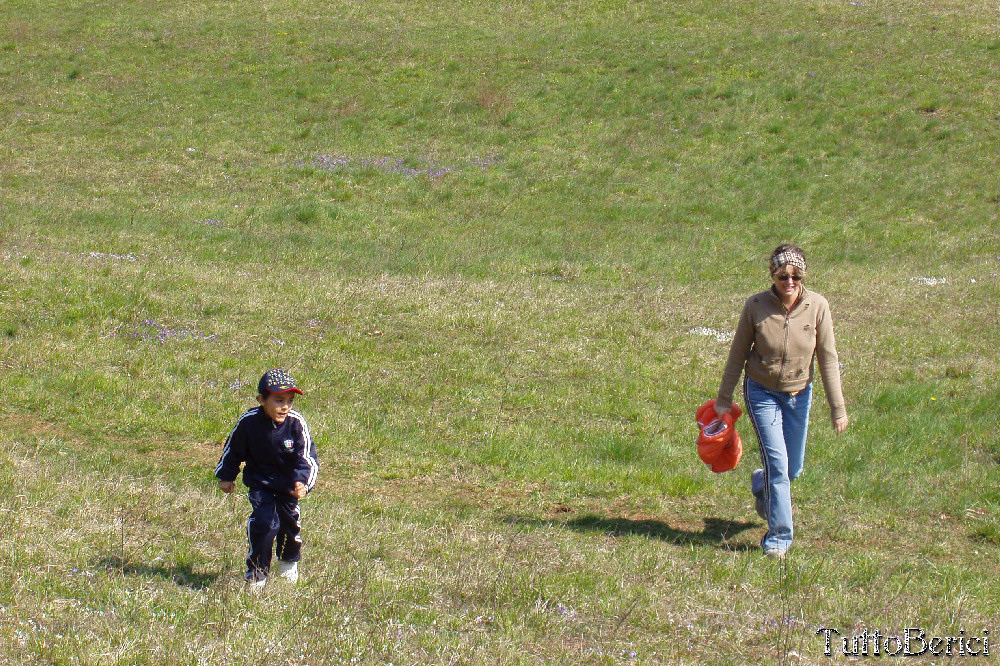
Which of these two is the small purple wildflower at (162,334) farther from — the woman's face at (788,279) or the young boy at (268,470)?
the woman's face at (788,279)

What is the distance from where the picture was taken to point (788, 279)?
19.2 feet

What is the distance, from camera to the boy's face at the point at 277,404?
478 centimetres

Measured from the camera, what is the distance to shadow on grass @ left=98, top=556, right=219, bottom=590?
4.96 meters

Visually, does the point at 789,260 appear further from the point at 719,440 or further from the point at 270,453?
the point at 270,453

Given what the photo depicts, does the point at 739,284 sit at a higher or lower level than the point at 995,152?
lower

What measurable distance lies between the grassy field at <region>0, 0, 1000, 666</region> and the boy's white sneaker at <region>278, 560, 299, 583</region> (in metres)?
0.22

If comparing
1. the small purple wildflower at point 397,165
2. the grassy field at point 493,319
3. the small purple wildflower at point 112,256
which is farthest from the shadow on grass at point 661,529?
the small purple wildflower at point 397,165

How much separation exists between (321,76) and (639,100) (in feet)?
34.1

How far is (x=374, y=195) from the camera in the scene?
2183 centimetres

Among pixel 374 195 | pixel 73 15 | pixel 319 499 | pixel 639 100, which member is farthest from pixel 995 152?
pixel 73 15

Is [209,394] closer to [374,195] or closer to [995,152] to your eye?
[374,195]

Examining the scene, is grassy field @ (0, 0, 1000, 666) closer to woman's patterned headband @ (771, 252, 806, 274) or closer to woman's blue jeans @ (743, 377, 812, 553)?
woman's blue jeans @ (743, 377, 812, 553)

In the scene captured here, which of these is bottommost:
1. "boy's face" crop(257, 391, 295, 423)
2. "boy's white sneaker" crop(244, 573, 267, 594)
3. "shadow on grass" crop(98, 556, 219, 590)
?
"shadow on grass" crop(98, 556, 219, 590)

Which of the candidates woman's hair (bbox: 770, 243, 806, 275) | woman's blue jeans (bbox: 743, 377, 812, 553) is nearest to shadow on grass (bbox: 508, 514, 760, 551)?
woman's blue jeans (bbox: 743, 377, 812, 553)
